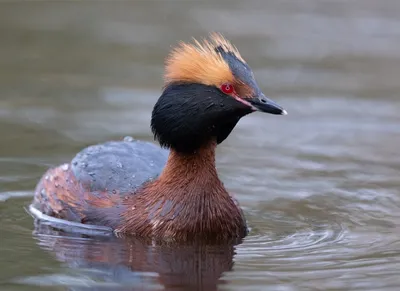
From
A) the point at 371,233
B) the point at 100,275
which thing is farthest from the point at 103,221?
the point at 371,233

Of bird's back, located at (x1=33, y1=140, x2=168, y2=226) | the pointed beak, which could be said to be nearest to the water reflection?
bird's back, located at (x1=33, y1=140, x2=168, y2=226)

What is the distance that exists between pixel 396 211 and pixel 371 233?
0.90 meters

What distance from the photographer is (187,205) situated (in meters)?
11.3

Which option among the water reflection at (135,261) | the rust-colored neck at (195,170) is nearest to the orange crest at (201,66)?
the rust-colored neck at (195,170)

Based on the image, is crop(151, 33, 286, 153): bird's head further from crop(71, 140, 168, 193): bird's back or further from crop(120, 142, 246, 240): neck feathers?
crop(71, 140, 168, 193): bird's back

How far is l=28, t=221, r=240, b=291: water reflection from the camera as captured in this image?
32.7ft

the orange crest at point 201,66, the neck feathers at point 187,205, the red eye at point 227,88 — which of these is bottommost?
the neck feathers at point 187,205

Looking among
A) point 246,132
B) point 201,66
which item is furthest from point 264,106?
point 246,132

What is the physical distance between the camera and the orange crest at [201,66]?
11000 millimetres

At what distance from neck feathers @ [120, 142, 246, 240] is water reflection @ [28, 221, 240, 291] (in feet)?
0.47

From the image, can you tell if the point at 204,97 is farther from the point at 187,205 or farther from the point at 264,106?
the point at 187,205

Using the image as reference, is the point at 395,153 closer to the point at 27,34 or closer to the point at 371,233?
the point at 371,233

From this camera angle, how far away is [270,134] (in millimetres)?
15508

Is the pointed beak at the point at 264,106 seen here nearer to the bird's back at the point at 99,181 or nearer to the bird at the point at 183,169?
the bird at the point at 183,169
